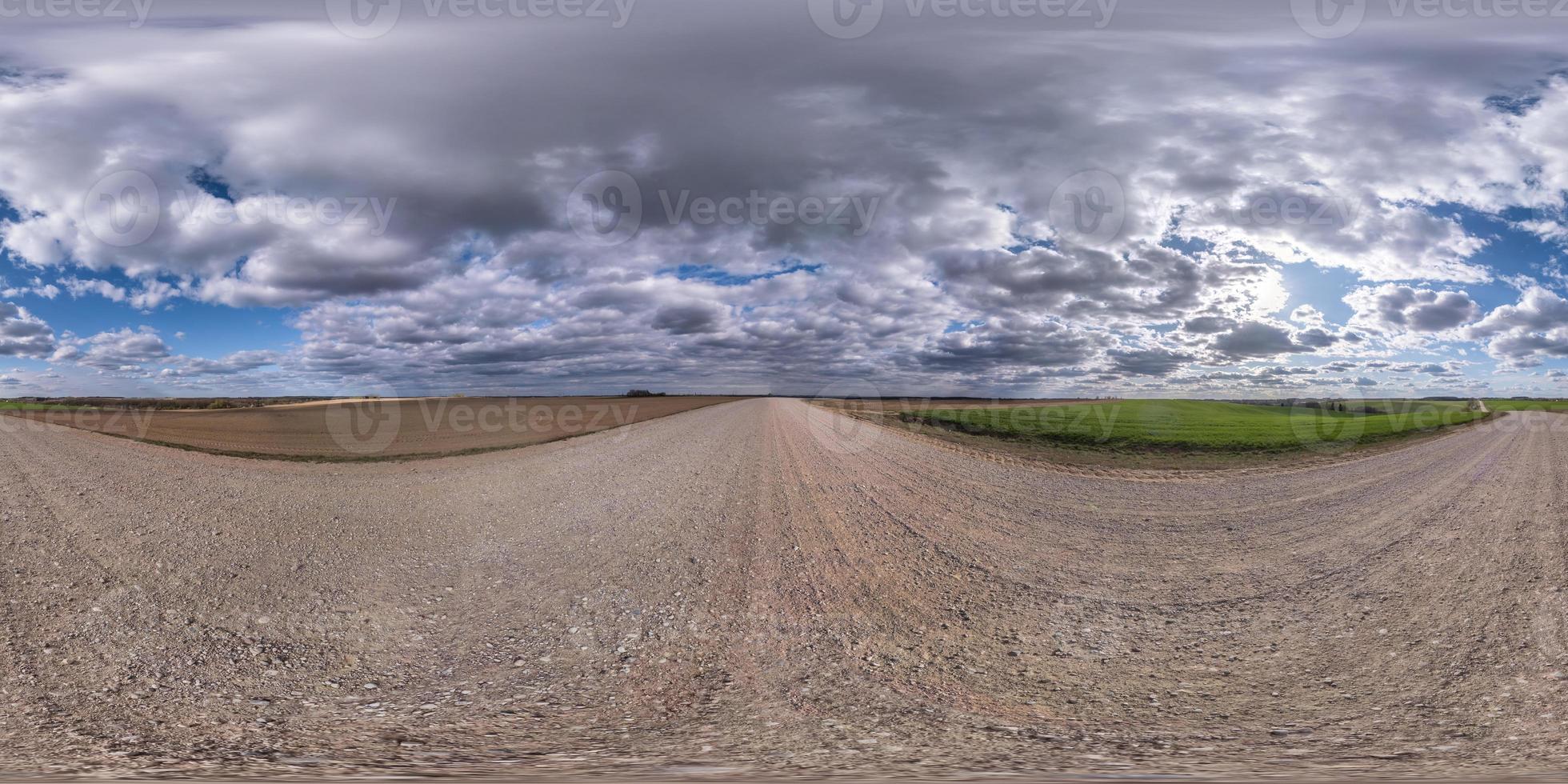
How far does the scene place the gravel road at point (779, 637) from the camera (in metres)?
4.43

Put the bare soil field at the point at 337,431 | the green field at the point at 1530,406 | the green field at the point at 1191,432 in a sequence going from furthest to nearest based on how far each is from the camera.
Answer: the green field at the point at 1530,406 < the green field at the point at 1191,432 < the bare soil field at the point at 337,431

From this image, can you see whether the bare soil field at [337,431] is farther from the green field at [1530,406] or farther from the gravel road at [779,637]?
the green field at [1530,406]

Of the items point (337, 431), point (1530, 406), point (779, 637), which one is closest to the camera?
point (779, 637)

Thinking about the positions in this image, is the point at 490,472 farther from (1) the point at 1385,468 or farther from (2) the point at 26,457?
(1) the point at 1385,468

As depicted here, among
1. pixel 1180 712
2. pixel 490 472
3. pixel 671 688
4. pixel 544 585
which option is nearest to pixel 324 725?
pixel 671 688

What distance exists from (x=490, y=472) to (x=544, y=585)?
42.0 ft

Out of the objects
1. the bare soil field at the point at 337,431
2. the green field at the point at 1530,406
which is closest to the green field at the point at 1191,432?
the bare soil field at the point at 337,431

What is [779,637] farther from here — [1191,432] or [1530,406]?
[1530,406]

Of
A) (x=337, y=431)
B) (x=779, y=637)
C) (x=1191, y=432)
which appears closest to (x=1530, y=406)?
(x=1191, y=432)

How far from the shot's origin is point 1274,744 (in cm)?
446

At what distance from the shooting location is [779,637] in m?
6.29

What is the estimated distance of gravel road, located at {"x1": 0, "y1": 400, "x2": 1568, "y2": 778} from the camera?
443 cm

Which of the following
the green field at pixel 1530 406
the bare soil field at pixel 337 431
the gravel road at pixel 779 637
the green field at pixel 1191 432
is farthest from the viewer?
the green field at pixel 1530 406

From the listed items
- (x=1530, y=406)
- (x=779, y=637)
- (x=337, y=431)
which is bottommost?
(x=779, y=637)
